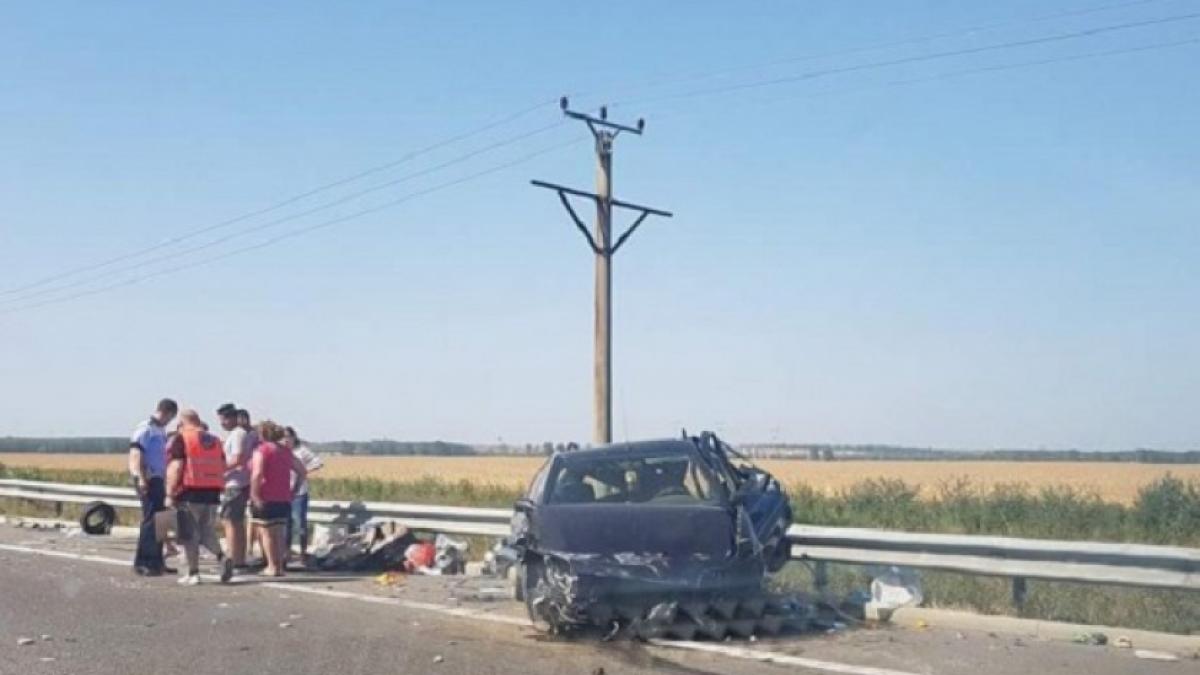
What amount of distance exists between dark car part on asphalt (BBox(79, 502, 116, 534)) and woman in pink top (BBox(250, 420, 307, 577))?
6322 mm

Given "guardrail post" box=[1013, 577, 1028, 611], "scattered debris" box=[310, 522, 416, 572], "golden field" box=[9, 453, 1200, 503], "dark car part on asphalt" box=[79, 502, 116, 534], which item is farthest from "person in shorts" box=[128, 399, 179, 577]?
"golden field" box=[9, 453, 1200, 503]

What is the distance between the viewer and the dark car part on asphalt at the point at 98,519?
20000 mm

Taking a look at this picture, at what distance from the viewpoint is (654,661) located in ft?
30.2

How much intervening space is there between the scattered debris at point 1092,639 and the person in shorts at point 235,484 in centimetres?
811

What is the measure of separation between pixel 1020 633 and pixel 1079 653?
789mm

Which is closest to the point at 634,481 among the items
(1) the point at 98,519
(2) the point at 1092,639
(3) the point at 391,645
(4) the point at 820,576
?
(4) the point at 820,576

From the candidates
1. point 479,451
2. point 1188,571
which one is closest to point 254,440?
point 1188,571

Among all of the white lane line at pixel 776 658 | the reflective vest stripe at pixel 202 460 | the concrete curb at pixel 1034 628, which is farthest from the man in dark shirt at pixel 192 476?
the concrete curb at pixel 1034 628

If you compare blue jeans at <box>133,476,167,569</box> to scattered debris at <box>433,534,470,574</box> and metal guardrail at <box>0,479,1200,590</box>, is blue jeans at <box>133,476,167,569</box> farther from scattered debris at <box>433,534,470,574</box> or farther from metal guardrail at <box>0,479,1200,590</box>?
metal guardrail at <box>0,479,1200,590</box>

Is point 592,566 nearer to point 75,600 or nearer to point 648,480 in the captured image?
point 648,480

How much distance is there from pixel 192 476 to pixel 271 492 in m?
0.75

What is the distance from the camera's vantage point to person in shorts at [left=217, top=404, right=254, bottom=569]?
14.8 m

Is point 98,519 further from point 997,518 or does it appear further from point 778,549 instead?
point 778,549

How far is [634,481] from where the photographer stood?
1141 centimetres
